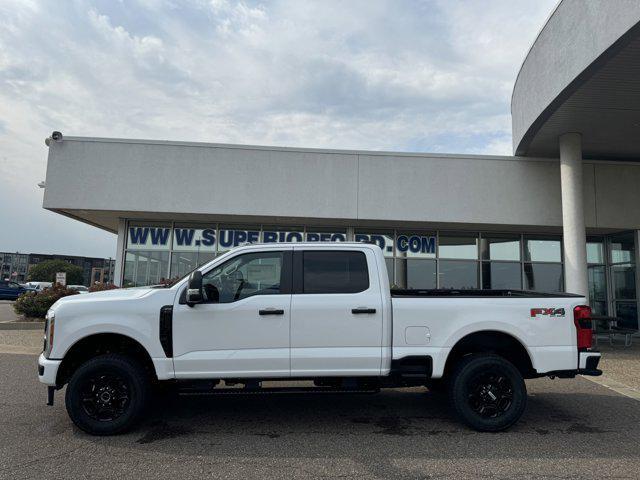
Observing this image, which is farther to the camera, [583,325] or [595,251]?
[595,251]

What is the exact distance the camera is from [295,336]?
5.20m

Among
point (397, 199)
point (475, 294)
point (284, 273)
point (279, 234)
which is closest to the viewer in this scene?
point (284, 273)

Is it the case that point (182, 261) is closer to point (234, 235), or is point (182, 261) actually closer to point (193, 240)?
point (193, 240)

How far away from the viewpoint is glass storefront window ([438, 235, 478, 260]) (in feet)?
50.5

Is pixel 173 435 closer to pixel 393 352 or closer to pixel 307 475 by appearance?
pixel 307 475

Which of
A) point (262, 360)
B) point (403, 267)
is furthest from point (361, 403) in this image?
point (403, 267)

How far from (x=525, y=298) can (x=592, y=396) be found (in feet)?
9.55

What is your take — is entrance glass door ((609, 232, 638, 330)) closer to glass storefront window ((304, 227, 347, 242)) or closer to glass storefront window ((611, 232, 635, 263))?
glass storefront window ((611, 232, 635, 263))

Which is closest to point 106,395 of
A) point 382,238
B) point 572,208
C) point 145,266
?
point 145,266

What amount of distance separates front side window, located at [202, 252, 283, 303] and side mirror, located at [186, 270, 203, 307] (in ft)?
0.55

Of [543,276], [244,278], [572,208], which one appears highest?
[572,208]

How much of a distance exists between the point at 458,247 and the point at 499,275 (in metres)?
1.62

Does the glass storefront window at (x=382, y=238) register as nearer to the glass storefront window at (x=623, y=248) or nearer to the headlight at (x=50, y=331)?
the glass storefront window at (x=623, y=248)

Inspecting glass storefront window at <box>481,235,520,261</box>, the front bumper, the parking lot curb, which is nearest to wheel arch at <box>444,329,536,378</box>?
the front bumper
